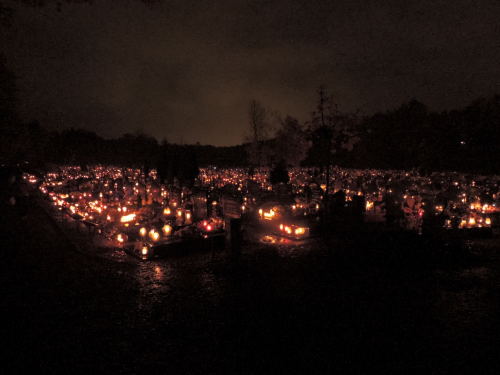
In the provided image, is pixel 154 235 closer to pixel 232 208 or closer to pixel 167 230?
pixel 167 230

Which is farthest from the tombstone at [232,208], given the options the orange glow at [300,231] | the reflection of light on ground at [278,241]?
the orange glow at [300,231]

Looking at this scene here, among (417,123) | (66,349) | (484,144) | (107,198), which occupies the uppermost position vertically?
(417,123)

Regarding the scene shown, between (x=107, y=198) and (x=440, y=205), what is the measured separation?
1724cm

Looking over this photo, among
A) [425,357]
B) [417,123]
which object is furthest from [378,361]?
[417,123]

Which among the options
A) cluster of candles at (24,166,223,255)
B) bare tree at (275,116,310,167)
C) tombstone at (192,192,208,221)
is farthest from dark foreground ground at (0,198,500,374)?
bare tree at (275,116,310,167)

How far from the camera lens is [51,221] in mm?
19266

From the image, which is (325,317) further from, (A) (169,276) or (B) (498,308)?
(A) (169,276)

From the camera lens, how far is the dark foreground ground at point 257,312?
621 cm

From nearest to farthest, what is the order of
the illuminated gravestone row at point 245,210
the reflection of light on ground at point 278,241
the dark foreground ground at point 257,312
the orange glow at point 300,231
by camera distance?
the dark foreground ground at point 257,312 < the illuminated gravestone row at point 245,210 < the reflection of light on ground at point 278,241 < the orange glow at point 300,231

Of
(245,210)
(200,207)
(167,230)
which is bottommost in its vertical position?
(167,230)

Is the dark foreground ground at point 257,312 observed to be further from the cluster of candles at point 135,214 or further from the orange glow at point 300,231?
the orange glow at point 300,231

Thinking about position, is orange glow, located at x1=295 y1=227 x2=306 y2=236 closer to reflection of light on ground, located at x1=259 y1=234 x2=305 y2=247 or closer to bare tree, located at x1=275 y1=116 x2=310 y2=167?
reflection of light on ground, located at x1=259 y1=234 x2=305 y2=247

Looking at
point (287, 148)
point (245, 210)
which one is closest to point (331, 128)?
point (245, 210)

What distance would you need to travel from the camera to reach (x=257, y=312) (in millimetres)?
8133
